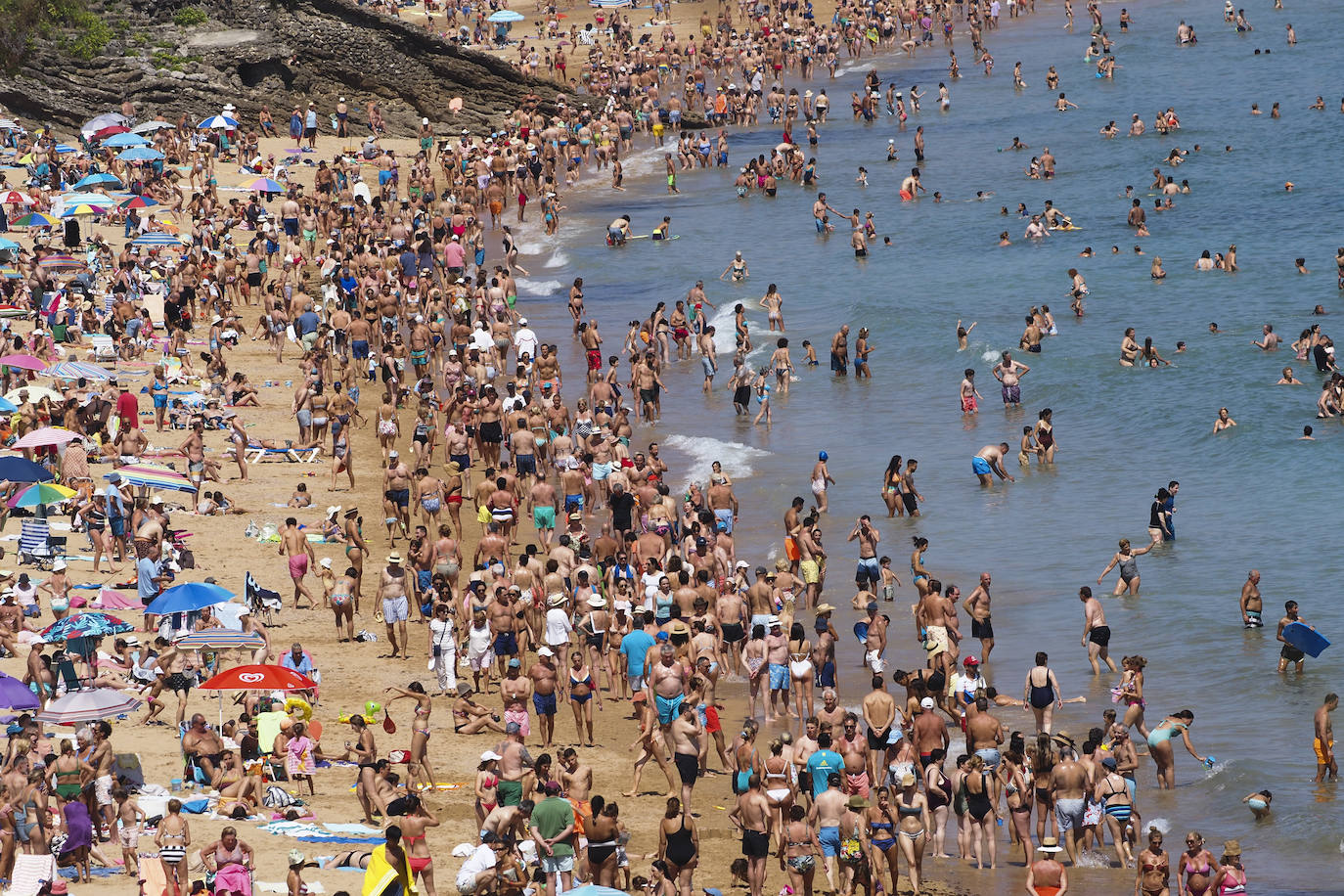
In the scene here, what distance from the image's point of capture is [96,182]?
35938 mm

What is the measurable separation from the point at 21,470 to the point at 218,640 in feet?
17.8

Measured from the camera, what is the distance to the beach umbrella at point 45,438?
70.3ft

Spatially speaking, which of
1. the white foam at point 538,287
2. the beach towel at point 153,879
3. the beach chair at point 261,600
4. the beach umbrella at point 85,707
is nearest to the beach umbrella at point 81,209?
the white foam at point 538,287

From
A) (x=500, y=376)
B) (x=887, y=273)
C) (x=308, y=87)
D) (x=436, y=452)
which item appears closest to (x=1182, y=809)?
(x=436, y=452)

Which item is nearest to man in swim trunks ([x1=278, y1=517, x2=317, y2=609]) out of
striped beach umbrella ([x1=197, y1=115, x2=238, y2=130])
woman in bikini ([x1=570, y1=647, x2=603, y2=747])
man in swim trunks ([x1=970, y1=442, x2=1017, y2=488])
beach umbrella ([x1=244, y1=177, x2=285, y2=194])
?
woman in bikini ([x1=570, y1=647, x2=603, y2=747])

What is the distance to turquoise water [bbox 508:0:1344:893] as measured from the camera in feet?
56.6

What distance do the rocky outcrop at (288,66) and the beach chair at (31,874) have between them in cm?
3674

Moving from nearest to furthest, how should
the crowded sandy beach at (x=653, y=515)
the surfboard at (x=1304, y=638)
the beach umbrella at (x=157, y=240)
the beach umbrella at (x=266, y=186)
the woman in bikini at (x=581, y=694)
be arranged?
the crowded sandy beach at (x=653, y=515)
the woman in bikini at (x=581, y=694)
the surfboard at (x=1304, y=638)
the beach umbrella at (x=157, y=240)
the beach umbrella at (x=266, y=186)

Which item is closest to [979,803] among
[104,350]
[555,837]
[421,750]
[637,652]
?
[555,837]

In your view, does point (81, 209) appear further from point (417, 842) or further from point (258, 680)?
point (417, 842)

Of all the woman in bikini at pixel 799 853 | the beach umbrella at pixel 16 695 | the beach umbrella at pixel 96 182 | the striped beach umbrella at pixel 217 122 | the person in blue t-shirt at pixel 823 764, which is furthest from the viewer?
the striped beach umbrella at pixel 217 122

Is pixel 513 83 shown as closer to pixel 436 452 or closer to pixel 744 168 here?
pixel 744 168

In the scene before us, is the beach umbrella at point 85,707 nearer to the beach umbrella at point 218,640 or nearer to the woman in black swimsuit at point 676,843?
the beach umbrella at point 218,640

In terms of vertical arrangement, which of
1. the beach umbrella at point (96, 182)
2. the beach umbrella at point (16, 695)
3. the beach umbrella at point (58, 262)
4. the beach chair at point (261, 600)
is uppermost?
the beach umbrella at point (96, 182)
